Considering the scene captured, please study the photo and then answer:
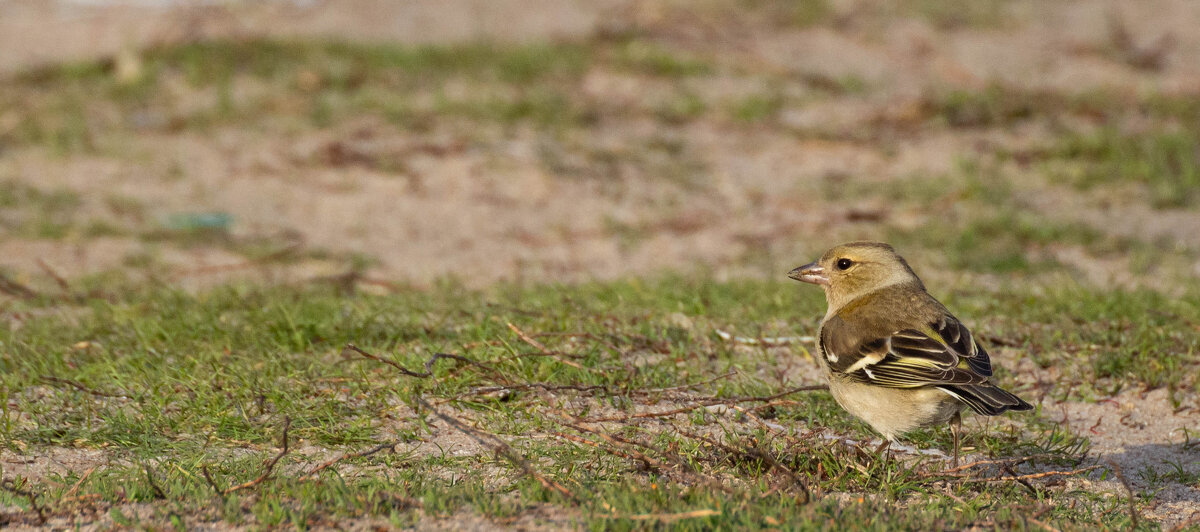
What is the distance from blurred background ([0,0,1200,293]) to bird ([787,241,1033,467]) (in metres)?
3.27

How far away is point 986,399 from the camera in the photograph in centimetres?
424

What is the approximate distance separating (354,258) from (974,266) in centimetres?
446

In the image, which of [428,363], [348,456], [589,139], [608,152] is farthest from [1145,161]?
[348,456]

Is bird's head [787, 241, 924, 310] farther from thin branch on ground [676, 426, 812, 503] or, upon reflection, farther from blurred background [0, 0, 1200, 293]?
blurred background [0, 0, 1200, 293]

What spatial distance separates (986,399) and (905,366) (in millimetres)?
380

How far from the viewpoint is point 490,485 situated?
4426mm

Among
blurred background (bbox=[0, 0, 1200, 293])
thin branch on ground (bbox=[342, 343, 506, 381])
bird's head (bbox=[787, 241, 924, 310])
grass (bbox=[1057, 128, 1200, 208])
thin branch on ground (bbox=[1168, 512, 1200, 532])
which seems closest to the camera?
thin branch on ground (bbox=[1168, 512, 1200, 532])

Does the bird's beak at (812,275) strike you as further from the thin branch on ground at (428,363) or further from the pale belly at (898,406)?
the thin branch on ground at (428,363)

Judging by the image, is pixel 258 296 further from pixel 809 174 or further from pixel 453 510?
pixel 809 174

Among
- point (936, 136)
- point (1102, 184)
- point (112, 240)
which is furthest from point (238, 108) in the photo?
point (1102, 184)

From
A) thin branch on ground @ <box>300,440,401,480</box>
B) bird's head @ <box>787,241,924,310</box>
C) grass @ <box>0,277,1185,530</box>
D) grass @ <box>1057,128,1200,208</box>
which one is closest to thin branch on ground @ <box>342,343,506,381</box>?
grass @ <box>0,277,1185,530</box>

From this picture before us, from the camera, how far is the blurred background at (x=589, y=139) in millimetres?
9016

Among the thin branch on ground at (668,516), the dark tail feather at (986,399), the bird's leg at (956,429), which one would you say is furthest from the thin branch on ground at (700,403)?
the thin branch on ground at (668,516)

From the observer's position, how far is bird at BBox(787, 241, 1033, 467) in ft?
14.5
